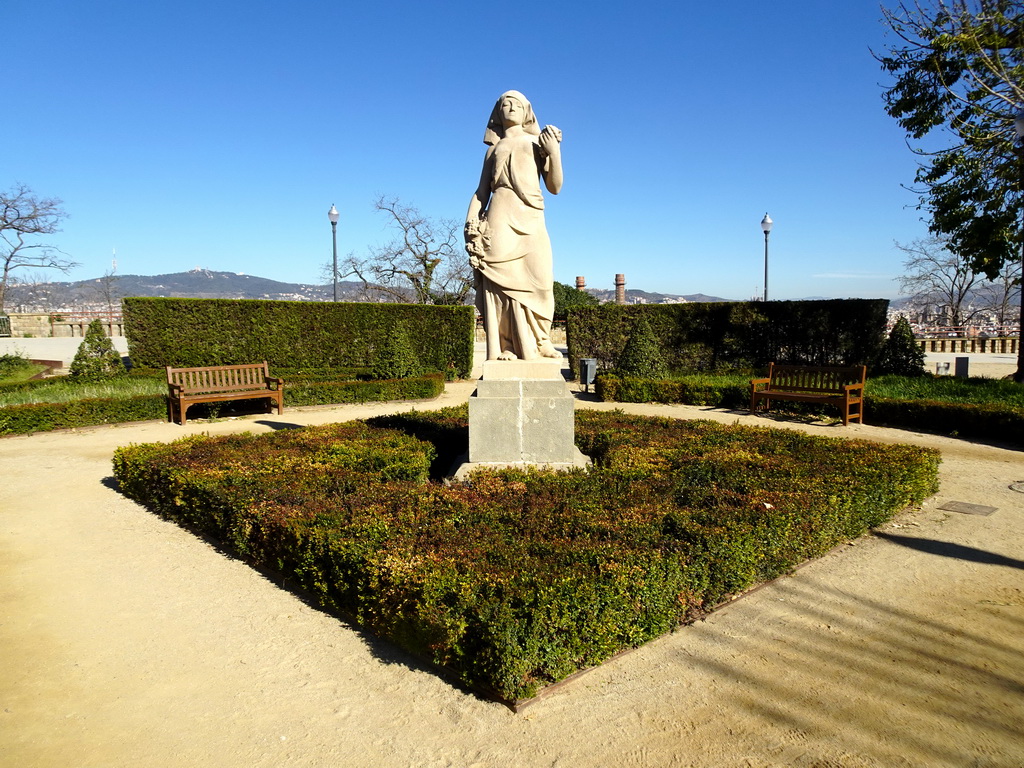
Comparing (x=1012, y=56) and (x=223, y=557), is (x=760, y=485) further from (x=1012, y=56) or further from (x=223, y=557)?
(x=1012, y=56)

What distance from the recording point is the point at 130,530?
6.03m

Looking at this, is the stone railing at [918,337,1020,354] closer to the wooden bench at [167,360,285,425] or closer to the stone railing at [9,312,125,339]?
the wooden bench at [167,360,285,425]

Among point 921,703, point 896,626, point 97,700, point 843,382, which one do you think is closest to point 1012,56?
point 843,382

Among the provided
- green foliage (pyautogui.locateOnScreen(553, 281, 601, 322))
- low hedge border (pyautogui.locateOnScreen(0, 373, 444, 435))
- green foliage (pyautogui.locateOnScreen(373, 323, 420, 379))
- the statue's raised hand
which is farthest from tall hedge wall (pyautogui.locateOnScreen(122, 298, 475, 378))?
green foliage (pyautogui.locateOnScreen(553, 281, 601, 322))

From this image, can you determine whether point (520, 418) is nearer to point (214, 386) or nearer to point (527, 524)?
point (527, 524)

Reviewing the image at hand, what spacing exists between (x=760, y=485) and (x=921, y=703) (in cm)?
262

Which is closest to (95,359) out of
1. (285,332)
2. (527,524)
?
(285,332)

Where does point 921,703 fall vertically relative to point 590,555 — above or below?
below

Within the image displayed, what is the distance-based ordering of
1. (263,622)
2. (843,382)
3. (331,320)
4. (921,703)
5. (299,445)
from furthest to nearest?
1. (331,320)
2. (843,382)
3. (299,445)
4. (263,622)
5. (921,703)

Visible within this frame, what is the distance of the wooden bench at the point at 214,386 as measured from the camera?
11.9m

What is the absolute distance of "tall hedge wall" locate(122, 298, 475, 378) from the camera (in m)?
16.2

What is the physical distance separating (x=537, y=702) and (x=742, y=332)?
604 inches

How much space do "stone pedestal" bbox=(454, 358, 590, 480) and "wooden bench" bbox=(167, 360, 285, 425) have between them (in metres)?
7.73

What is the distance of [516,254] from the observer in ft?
21.1
